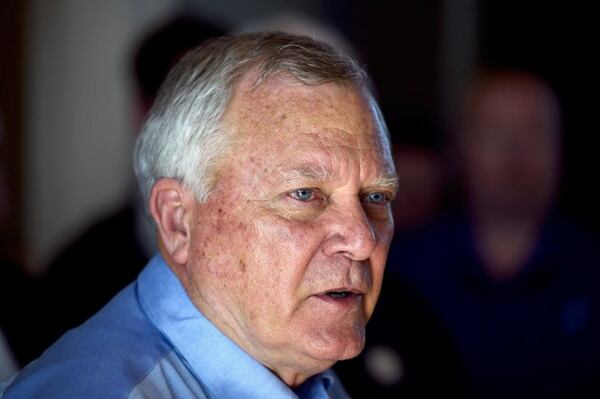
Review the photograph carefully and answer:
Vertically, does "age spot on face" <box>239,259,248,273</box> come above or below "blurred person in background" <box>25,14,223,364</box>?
above

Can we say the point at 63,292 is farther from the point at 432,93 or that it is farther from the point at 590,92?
the point at 590,92

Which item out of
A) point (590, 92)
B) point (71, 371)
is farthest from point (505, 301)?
point (71, 371)

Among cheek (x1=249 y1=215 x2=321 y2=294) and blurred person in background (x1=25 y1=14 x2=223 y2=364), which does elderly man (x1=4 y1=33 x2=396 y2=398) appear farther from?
blurred person in background (x1=25 y1=14 x2=223 y2=364)

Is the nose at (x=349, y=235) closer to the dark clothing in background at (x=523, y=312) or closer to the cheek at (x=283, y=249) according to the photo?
the cheek at (x=283, y=249)

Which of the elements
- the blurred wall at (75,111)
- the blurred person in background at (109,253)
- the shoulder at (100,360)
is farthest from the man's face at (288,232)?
the blurred wall at (75,111)

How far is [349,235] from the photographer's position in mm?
1700

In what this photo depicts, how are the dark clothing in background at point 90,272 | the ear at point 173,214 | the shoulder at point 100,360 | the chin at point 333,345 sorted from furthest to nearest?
the dark clothing in background at point 90,272, the ear at point 173,214, the chin at point 333,345, the shoulder at point 100,360

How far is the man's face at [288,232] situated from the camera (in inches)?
66.1

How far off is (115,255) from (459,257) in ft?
4.51

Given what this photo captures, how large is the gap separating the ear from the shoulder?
0.43 ft

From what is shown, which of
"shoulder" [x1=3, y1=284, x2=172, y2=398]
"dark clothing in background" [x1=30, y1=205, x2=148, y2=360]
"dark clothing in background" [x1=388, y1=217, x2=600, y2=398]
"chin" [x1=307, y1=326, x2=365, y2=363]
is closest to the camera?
"shoulder" [x1=3, y1=284, x2=172, y2=398]

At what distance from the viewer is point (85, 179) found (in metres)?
4.03

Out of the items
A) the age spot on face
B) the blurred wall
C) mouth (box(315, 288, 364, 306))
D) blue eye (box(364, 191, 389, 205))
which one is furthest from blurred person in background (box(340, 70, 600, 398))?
the age spot on face

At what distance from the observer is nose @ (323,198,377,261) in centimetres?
169
